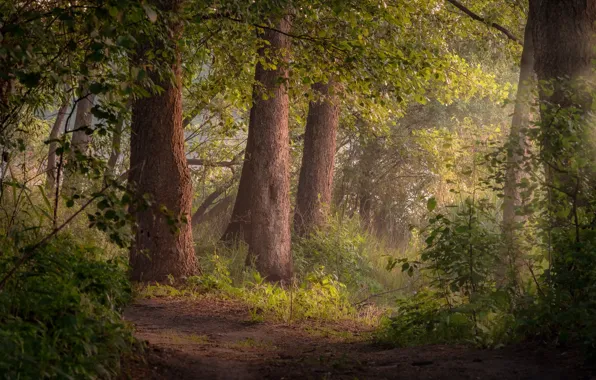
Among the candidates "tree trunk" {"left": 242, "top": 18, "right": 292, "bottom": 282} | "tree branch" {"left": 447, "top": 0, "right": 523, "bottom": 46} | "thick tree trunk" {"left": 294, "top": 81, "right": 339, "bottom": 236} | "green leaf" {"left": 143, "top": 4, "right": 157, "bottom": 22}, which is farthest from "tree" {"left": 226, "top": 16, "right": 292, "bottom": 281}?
"green leaf" {"left": 143, "top": 4, "right": 157, "bottom": 22}

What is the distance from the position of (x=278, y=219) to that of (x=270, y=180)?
763mm

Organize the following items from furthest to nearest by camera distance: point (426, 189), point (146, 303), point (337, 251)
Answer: point (426, 189)
point (337, 251)
point (146, 303)

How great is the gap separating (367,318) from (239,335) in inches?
112

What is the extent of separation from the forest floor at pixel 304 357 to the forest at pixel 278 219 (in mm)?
35

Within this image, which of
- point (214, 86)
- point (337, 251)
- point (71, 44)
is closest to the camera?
point (71, 44)

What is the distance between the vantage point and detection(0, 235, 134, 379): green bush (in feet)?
14.9

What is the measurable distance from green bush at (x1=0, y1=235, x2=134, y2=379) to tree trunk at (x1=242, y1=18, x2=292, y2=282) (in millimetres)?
8604

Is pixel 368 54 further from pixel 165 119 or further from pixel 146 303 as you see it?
pixel 146 303

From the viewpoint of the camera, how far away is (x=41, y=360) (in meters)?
4.56

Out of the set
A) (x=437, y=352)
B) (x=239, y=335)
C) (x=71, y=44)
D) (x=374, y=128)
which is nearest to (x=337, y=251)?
(x=374, y=128)

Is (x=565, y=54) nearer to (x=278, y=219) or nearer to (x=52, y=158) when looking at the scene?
(x=278, y=219)

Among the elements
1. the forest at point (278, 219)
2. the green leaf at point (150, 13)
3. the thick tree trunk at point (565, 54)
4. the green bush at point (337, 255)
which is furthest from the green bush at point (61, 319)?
the green bush at point (337, 255)

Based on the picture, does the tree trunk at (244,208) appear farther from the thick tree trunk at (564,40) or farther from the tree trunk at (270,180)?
the thick tree trunk at (564,40)

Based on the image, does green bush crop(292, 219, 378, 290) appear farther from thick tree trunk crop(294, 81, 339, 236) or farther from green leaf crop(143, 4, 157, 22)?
green leaf crop(143, 4, 157, 22)
